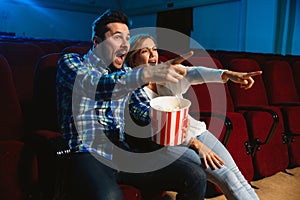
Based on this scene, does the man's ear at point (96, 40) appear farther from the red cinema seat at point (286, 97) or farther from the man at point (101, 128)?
the red cinema seat at point (286, 97)

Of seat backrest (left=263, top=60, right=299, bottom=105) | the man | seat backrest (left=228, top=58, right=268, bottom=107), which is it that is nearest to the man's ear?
the man

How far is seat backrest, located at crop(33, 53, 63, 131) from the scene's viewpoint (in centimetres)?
108

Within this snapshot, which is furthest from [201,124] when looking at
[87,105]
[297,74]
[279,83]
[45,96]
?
[297,74]

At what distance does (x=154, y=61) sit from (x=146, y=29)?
0.47 ft

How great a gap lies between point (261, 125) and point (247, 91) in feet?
1.03

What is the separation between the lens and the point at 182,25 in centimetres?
681

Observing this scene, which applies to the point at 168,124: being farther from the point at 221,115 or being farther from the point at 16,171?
the point at 221,115

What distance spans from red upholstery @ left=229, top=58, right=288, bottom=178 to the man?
0.78 meters

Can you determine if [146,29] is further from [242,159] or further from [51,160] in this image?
[242,159]

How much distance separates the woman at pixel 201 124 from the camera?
38.4 inches

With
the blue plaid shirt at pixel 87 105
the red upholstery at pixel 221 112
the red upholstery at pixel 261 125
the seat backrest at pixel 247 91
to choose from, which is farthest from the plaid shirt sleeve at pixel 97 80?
the seat backrest at pixel 247 91

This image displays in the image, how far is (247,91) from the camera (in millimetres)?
1862

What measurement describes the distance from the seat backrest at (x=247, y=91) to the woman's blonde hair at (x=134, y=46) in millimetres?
855

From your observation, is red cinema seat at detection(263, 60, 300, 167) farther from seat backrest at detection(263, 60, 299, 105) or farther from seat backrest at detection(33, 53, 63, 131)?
seat backrest at detection(33, 53, 63, 131)
